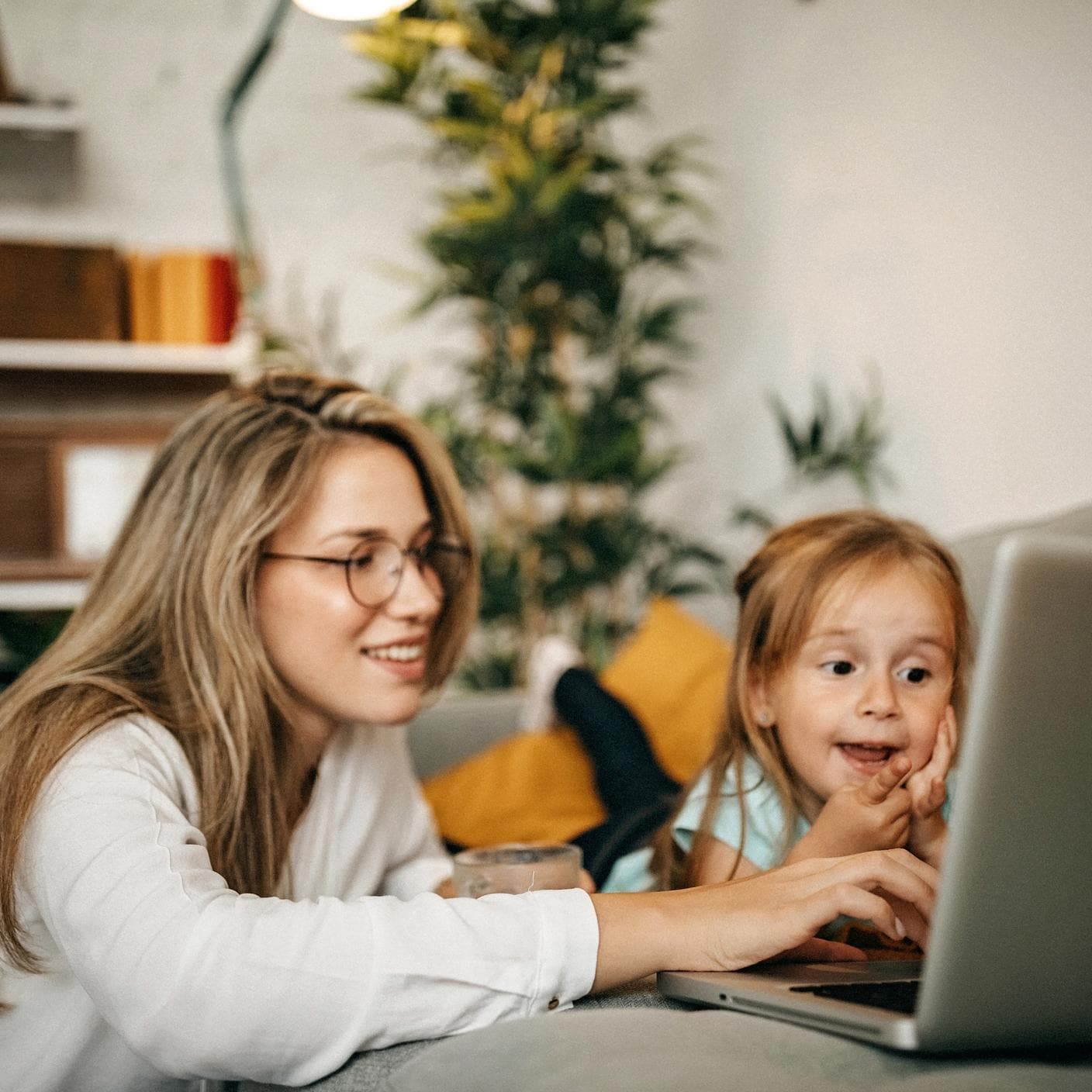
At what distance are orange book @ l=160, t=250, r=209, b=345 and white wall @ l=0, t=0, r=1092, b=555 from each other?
35 centimetres

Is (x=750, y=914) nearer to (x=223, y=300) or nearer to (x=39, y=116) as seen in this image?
(x=223, y=300)

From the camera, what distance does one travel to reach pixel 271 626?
3.72ft

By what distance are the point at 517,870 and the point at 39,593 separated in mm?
2280

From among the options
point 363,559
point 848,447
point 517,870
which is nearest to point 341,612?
point 363,559

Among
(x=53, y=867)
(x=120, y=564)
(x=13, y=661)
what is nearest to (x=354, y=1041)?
(x=53, y=867)

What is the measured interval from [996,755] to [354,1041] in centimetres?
42

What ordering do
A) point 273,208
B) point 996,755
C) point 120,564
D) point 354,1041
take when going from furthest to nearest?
point 273,208, point 120,564, point 354,1041, point 996,755

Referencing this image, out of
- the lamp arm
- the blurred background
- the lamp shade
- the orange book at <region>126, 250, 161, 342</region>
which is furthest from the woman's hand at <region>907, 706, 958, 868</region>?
the orange book at <region>126, 250, 161, 342</region>

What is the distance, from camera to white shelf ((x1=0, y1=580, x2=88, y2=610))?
9.41 ft

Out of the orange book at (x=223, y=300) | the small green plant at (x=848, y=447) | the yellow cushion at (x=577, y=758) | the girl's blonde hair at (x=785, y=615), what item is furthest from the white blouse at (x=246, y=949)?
the orange book at (x=223, y=300)

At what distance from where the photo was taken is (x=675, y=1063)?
62cm

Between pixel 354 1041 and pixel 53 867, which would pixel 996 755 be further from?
pixel 53 867

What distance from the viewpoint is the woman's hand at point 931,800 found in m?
0.92

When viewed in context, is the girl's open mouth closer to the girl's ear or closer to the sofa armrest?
the girl's ear
